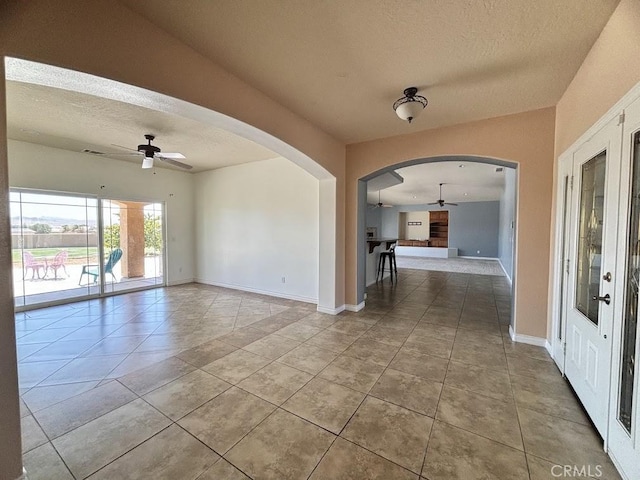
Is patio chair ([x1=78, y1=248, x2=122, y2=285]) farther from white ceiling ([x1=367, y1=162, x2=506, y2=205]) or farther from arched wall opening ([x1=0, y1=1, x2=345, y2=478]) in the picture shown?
white ceiling ([x1=367, y1=162, x2=506, y2=205])

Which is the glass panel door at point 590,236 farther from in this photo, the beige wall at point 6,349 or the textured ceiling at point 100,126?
the textured ceiling at point 100,126

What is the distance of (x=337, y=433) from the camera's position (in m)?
1.81

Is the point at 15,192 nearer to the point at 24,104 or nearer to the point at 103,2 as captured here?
the point at 24,104

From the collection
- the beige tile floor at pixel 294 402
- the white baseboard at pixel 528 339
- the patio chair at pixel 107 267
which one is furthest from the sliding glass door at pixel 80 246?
the white baseboard at pixel 528 339

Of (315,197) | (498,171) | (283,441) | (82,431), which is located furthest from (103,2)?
(498,171)

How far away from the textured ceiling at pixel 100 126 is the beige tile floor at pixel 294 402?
9.73 feet

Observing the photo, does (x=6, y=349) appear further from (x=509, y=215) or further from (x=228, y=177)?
(x=509, y=215)

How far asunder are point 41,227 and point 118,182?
1.59 metres

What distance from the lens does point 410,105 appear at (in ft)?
8.57

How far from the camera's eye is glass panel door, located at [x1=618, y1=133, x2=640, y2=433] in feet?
4.84

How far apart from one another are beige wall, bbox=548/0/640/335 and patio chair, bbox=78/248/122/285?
8070 millimetres

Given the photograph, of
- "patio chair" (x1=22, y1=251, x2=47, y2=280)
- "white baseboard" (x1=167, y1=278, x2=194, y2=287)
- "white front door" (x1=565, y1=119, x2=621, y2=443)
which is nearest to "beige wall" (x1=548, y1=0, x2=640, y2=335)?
"white front door" (x1=565, y1=119, x2=621, y2=443)

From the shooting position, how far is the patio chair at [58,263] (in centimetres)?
520

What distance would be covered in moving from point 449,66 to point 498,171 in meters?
5.68
